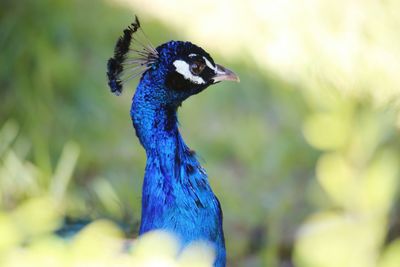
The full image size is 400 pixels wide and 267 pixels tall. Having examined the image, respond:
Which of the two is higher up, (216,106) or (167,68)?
(167,68)

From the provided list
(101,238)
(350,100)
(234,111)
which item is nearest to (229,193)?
(234,111)

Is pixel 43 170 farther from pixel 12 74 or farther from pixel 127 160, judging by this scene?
pixel 12 74

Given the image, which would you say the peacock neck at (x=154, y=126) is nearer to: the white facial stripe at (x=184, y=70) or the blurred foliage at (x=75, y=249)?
the white facial stripe at (x=184, y=70)

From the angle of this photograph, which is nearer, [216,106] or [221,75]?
[221,75]

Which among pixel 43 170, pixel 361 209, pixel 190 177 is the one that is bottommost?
pixel 43 170

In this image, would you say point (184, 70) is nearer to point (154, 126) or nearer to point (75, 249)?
point (154, 126)

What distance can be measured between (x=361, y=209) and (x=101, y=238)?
281 mm

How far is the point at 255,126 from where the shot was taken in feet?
10.5

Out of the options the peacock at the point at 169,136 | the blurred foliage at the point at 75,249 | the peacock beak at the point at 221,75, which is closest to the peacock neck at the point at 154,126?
the peacock at the point at 169,136

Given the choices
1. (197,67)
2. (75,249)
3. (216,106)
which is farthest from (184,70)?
(216,106)

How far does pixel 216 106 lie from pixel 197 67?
67.6 inches

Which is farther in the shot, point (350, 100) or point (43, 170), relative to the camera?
point (43, 170)

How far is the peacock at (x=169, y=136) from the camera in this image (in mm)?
1504

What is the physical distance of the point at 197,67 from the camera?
159cm
